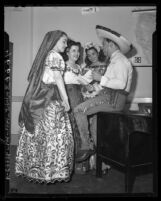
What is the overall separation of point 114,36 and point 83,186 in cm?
126

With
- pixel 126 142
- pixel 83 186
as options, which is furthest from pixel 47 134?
pixel 126 142

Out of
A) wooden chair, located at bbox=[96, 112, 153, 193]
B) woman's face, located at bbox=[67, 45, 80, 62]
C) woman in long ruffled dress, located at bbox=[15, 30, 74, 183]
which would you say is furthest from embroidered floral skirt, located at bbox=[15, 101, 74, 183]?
woman's face, located at bbox=[67, 45, 80, 62]

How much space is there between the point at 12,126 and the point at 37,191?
22.5 inches

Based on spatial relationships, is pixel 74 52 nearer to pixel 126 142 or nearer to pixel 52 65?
pixel 52 65

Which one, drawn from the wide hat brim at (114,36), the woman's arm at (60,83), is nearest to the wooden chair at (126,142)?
the woman's arm at (60,83)

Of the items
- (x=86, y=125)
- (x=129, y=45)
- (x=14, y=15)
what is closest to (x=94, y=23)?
(x=129, y=45)

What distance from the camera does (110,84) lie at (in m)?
2.48

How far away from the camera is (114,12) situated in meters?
2.47

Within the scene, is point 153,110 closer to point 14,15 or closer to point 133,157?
point 133,157

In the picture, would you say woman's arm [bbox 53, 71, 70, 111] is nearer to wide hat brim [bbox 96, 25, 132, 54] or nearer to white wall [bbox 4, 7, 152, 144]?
white wall [bbox 4, 7, 152, 144]

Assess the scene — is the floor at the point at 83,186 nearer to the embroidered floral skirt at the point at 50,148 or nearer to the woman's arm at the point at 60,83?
the embroidered floral skirt at the point at 50,148

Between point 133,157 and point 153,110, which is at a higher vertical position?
point 153,110

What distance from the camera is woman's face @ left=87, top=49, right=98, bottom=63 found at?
2479mm

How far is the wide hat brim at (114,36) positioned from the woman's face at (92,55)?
132 mm
